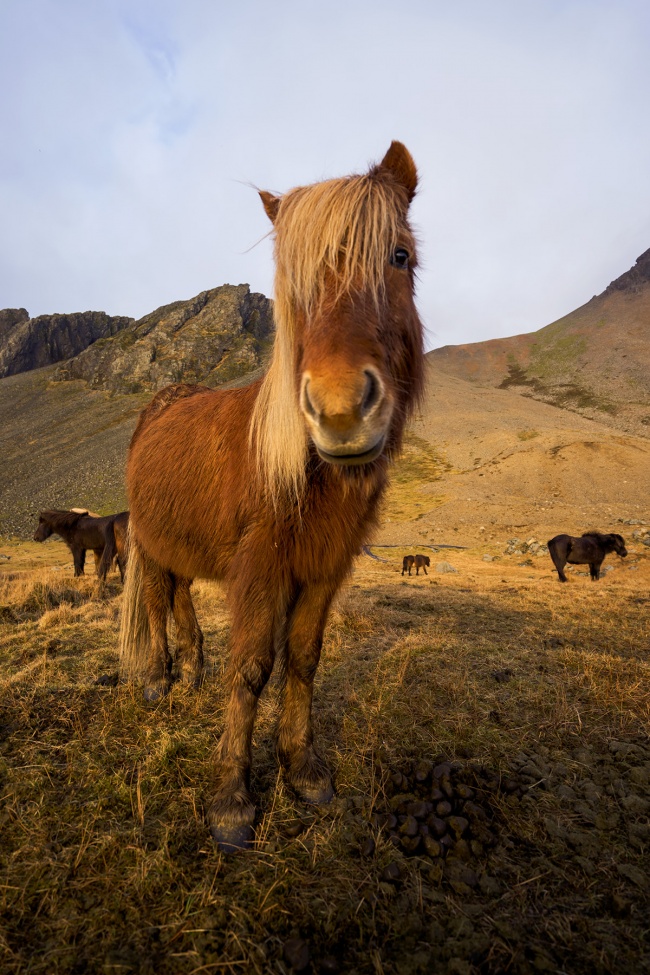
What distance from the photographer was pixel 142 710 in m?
3.58

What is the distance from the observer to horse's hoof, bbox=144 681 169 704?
12.9 feet

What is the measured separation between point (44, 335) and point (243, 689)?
119252 mm

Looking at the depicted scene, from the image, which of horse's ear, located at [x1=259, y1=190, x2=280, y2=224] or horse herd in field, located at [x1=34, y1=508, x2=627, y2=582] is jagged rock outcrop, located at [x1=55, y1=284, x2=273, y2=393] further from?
horse's ear, located at [x1=259, y1=190, x2=280, y2=224]

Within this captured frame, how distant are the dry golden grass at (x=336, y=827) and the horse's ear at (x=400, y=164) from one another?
3.58m

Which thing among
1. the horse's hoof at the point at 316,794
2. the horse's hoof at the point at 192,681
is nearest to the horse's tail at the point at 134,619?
the horse's hoof at the point at 192,681

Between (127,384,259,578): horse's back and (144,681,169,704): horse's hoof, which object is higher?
(127,384,259,578): horse's back

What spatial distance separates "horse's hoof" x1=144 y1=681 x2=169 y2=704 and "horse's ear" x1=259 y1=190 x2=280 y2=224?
395cm

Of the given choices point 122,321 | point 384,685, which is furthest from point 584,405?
point 122,321

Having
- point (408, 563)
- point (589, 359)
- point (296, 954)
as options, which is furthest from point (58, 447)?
point (589, 359)

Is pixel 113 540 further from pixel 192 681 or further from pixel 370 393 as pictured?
pixel 370 393

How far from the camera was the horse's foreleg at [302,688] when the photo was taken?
2770mm

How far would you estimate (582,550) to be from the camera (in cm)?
1413

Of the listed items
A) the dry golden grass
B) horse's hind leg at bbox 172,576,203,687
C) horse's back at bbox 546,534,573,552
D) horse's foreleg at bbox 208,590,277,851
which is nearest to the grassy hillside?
horse's back at bbox 546,534,573,552

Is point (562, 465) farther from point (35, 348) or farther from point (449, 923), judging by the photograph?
point (35, 348)
